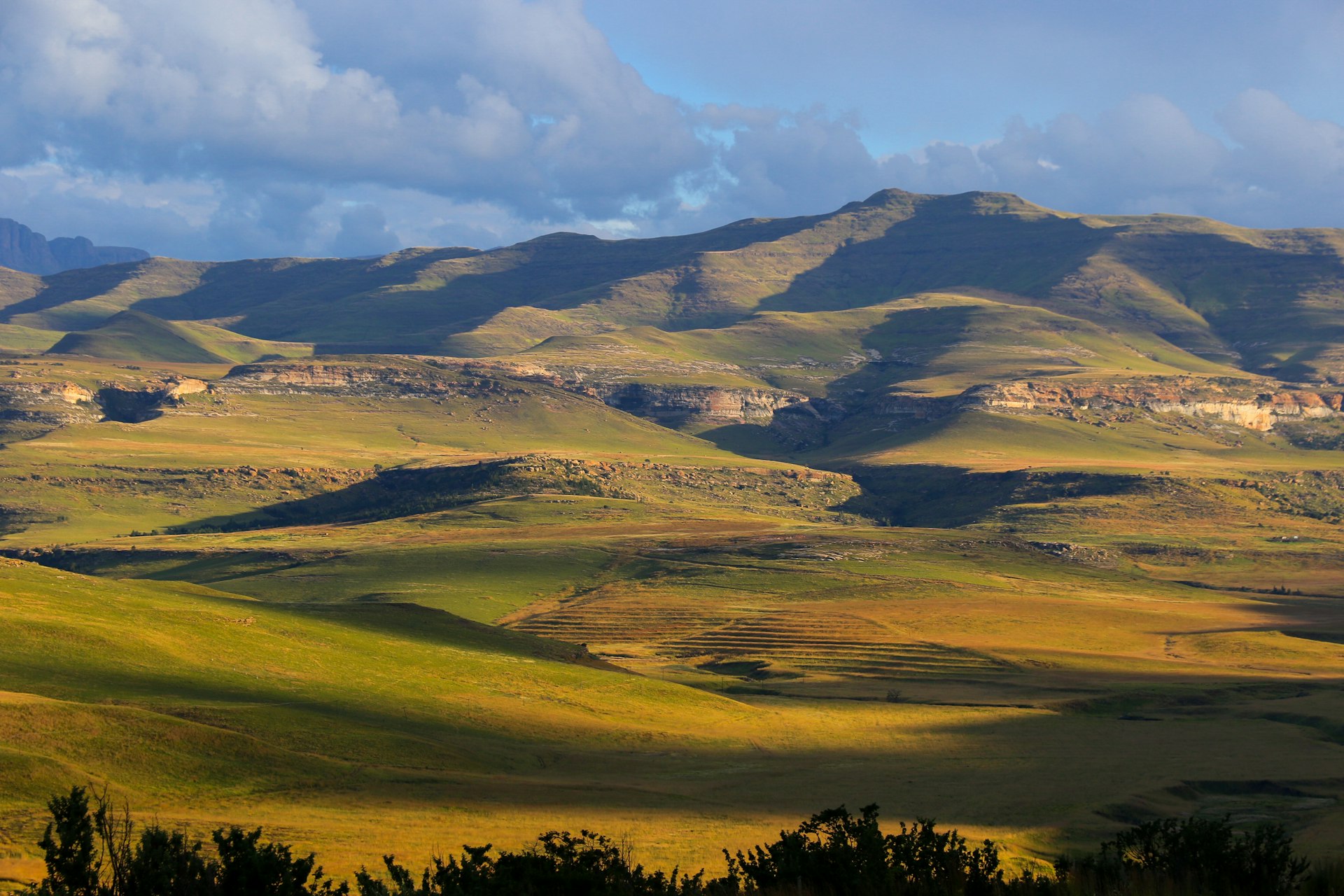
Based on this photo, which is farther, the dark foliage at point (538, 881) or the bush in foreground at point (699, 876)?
the dark foliage at point (538, 881)

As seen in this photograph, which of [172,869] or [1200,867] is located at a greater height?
[1200,867]

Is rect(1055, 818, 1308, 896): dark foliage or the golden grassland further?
the golden grassland

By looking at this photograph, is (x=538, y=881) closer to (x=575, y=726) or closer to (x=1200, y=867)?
(x=1200, y=867)

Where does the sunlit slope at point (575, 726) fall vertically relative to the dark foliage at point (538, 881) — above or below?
below

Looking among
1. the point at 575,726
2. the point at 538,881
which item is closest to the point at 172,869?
the point at 538,881

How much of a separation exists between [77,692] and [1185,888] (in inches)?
2243

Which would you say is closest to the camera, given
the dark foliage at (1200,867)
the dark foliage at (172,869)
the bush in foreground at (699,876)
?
the dark foliage at (1200,867)

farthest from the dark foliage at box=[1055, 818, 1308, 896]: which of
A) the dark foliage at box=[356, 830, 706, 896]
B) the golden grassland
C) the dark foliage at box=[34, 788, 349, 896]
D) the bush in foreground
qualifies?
the golden grassland

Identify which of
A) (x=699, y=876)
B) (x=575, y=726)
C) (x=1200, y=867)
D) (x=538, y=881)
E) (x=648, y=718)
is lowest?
(x=648, y=718)

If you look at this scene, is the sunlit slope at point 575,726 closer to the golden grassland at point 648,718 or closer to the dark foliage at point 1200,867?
the golden grassland at point 648,718

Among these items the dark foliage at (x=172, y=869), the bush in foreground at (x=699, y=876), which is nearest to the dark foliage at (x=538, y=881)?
the bush in foreground at (x=699, y=876)

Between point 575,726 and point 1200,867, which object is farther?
point 575,726

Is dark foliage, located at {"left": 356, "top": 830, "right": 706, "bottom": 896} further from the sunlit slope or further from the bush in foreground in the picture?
the sunlit slope

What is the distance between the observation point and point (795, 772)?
243 ft
